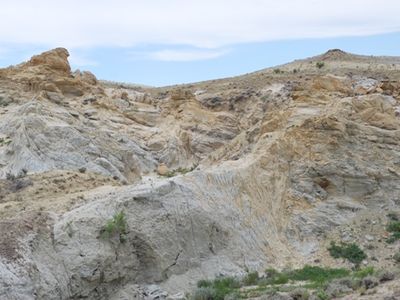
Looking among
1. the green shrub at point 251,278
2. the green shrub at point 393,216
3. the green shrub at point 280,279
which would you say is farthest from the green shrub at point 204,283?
the green shrub at point 393,216

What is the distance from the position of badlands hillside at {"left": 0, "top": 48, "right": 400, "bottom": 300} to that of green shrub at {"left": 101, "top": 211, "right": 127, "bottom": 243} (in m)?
0.03

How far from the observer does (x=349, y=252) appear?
2167cm

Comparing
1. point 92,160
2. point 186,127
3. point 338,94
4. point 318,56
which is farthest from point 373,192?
point 318,56

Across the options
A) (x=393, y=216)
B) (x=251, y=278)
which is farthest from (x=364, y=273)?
(x=393, y=216)

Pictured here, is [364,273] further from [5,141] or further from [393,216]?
[5,141]

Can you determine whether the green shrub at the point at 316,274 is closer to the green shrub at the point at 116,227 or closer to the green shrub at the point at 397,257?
the green shrub at the point at 397,257

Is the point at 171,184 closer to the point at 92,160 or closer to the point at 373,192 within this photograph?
the point at 373,192

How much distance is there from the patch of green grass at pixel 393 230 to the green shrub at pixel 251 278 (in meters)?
4.62

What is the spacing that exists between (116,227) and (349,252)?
6.89 meters

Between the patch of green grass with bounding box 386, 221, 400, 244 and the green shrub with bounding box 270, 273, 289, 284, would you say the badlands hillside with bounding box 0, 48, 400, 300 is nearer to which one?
the patch of green grass with bounding box 386, 221, 400, 244

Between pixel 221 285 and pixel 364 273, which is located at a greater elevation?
pixel 364 273

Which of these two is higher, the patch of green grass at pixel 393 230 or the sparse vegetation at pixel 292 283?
the patch of green grass at pixel 393 230

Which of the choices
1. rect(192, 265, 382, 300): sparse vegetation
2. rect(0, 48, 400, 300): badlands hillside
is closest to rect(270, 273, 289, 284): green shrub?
rect(192, 265, 382, 300): sparse vegetation

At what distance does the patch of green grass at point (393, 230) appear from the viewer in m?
22.3
